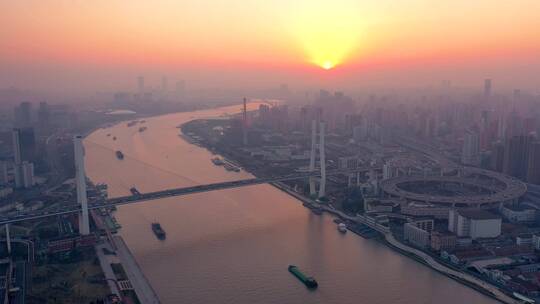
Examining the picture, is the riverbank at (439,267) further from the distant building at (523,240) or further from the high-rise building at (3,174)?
the high-rise building at (3,174)

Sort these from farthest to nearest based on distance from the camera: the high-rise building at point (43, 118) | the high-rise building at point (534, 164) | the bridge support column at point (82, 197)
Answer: the high-rise building at point (43, 118), the high-rise building at point (534, 164), the bridge support column at point (82, 197)

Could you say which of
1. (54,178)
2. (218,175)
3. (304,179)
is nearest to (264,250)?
(304,179)

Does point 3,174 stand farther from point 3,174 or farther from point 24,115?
point 24,115

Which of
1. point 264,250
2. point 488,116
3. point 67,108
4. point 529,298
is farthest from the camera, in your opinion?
point 67,108

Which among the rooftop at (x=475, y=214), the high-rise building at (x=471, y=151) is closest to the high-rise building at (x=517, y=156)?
the high-rise building at (x=471, y=151)

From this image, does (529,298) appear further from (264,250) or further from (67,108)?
(67,108)

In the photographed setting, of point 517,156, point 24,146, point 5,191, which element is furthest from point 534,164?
point 24,146
